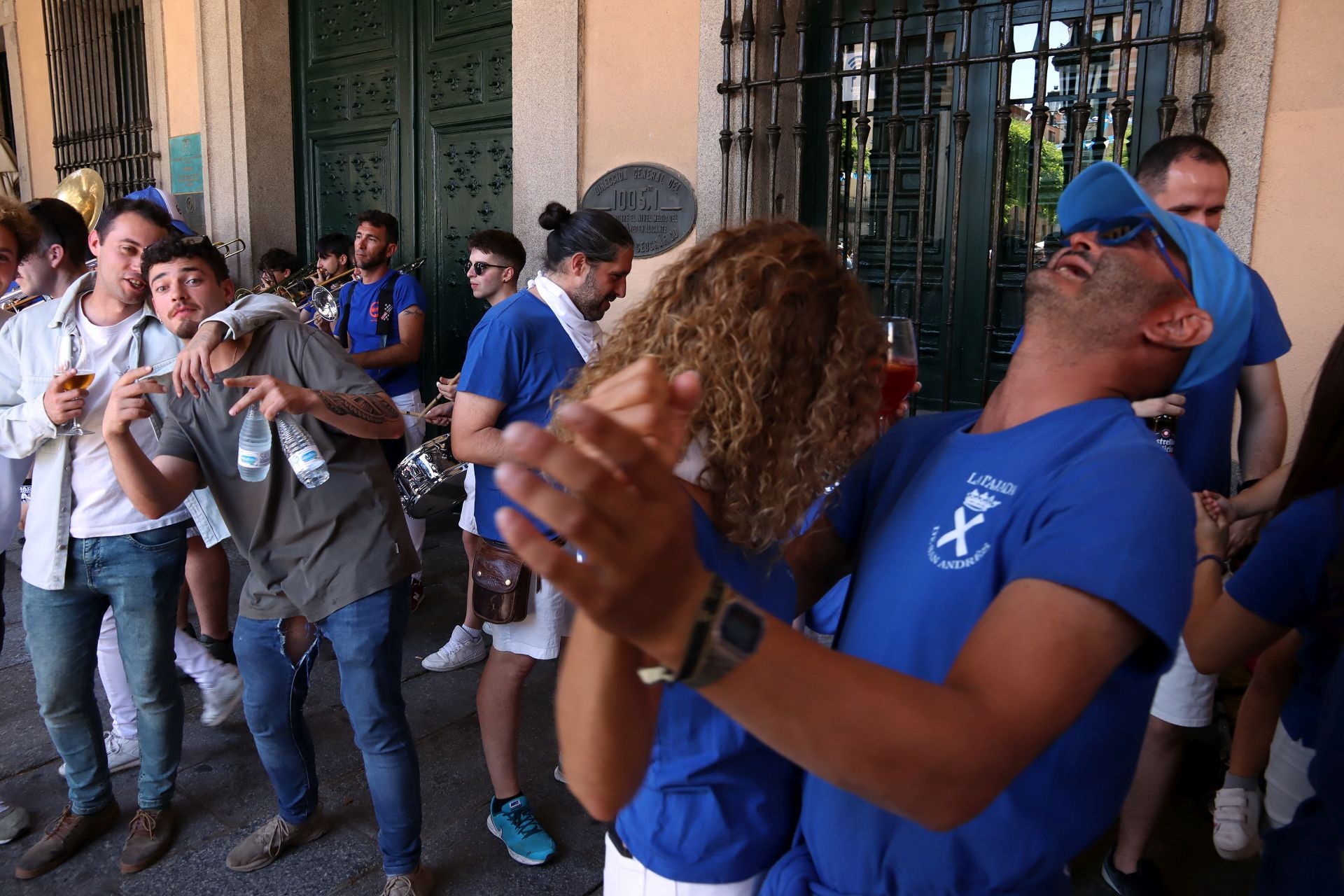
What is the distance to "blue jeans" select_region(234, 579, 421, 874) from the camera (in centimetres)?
254

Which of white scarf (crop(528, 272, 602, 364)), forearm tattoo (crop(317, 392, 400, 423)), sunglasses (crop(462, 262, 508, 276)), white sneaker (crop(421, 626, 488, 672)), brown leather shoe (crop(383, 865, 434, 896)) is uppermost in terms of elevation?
sunglasses (crop(462, 262, 508, 276))

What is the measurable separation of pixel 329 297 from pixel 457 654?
279cm

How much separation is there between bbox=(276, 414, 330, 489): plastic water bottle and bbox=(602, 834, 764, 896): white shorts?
142cm

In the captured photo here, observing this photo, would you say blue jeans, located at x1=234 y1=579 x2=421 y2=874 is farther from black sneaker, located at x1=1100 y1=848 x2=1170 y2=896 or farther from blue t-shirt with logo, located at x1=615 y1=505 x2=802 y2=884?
black sneaker, located at x1=1100 y1=848 x2=1170 y2=896

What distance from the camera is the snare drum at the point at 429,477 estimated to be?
3.31 m

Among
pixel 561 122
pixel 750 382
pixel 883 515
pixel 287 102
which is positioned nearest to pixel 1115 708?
pixel 883 515

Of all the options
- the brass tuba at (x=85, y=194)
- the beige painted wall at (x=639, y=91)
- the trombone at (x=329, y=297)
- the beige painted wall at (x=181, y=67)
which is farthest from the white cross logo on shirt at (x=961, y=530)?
the beige painted wall at (x=181, y=67)

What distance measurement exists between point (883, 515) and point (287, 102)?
8180 mm

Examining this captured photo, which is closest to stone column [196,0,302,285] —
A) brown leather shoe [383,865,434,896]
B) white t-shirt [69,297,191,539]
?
white t-shirt [69,297,191,539]

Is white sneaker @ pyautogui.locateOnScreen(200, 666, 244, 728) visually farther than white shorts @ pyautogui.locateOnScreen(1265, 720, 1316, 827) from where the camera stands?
Yes

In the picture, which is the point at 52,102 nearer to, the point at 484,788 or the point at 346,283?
the point at 346,283

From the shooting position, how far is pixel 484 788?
3387mm

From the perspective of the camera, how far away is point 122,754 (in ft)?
11.5

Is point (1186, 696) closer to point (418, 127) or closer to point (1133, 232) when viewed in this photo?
point (1133, 232)
